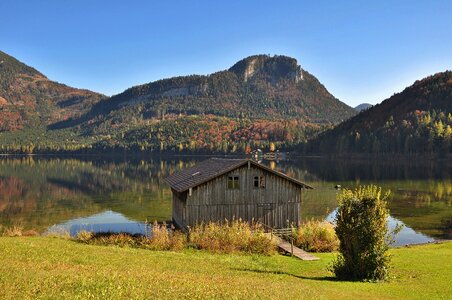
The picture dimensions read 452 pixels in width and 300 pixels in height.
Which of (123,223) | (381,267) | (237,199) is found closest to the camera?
(381,267)

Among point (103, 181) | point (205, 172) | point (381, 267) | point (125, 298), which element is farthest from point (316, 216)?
point (103, 181)

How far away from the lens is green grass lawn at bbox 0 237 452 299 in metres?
14.6

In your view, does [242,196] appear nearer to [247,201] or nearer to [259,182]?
[247,201]

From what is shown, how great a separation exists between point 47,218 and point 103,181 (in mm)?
57087

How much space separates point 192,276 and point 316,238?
684 inches

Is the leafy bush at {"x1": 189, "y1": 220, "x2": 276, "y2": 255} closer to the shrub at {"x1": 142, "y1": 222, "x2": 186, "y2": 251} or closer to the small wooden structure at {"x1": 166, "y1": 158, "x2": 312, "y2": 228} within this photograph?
the shrub at {"x1": 142, "y1": 222, "x2": 186, "y2": 251}

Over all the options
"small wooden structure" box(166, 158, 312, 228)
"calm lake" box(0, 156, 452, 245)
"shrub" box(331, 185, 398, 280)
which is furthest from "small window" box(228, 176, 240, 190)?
"shrub" box(331, 185, 398, 280)

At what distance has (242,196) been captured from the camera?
40.8 meters

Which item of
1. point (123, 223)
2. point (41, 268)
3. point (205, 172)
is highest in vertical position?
point (205, 172)

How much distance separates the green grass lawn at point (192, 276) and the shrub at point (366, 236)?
94 centimetres

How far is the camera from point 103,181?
116688mm

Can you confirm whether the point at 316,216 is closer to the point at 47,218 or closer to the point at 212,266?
the point at 47,218

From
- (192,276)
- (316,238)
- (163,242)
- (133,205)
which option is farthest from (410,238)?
(133,205)

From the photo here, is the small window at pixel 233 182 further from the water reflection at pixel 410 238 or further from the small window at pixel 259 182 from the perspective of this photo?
the water reflection at pixel 410 238
